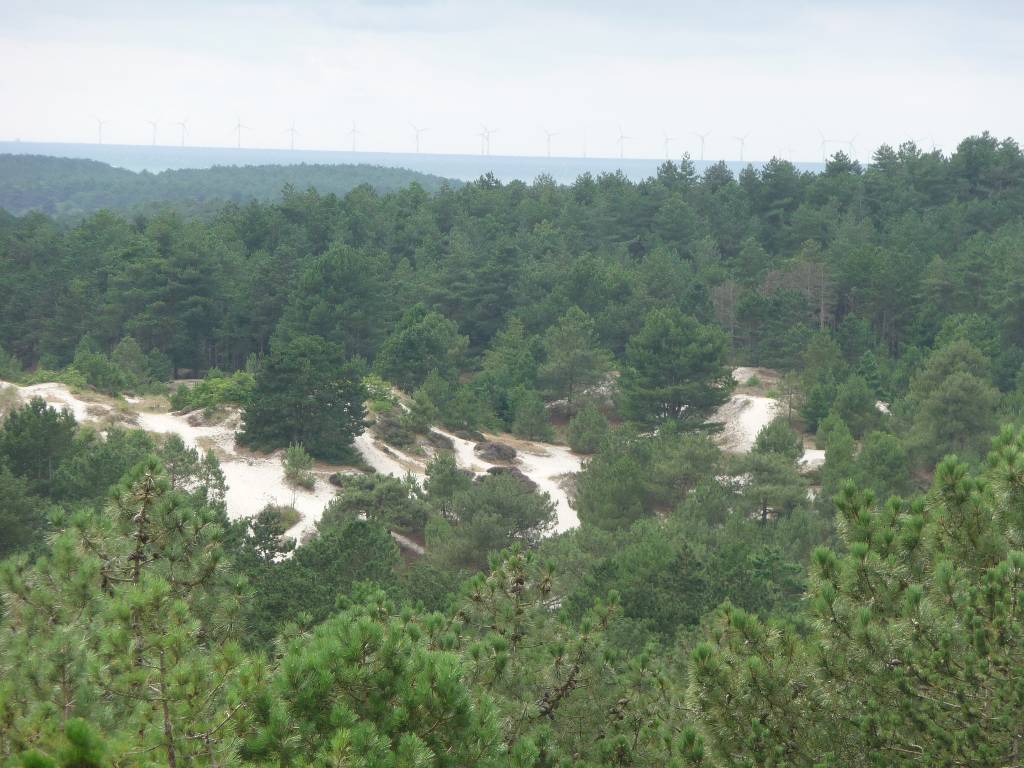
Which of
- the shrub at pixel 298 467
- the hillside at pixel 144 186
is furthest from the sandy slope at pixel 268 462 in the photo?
the hillside at pixel 144 186

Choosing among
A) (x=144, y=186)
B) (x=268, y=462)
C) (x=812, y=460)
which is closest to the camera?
(x=268, y=462)

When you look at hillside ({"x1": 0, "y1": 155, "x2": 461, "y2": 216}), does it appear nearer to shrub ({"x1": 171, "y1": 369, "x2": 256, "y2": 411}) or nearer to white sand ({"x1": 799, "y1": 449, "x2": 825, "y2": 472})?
shrub ({"x1": 171, "y1": 369, "x2": 256, "y2": 411})

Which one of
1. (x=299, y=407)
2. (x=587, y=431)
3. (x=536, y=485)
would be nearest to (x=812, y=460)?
(x=587, y=431)

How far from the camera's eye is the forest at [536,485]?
24.2ft

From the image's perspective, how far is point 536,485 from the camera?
32.9 metres

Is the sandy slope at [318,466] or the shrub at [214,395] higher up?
the shrub at [214,395]

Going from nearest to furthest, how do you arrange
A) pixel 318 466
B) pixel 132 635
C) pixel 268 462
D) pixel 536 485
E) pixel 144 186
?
pixel 132 635, pixel 536 485, pixel 268 462, pixel 318 466, pixel 144 186

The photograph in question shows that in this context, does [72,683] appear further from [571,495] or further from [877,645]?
[571,495]

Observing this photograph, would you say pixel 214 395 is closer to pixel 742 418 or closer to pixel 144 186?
pixel 742 418

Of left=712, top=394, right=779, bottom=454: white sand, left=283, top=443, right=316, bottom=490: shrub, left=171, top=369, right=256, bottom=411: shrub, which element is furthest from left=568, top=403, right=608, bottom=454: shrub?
left=283, top=443, right=316, bottom=490: shrub

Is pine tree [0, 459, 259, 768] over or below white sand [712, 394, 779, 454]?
over

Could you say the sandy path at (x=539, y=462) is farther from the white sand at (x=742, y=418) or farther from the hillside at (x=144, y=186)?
the hillside at (x=144, y=186)

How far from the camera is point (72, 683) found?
7.32 m

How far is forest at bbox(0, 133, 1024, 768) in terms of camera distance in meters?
7.36
